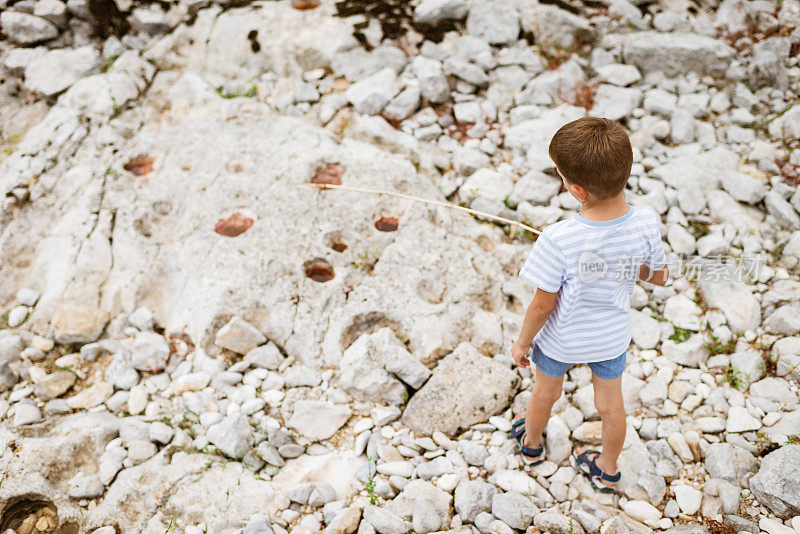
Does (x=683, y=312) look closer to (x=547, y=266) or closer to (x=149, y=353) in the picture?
(x=547, y=266)

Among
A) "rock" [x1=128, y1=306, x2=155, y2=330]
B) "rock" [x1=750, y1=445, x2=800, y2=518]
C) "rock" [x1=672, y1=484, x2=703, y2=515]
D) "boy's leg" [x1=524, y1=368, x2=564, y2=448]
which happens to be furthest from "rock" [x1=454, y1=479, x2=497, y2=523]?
"rock" [x1=128, y1=306, x2=155, y2=330]

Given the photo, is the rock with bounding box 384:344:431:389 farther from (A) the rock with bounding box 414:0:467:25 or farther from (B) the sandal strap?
(A) the rock with bounding box 414:0:467:25

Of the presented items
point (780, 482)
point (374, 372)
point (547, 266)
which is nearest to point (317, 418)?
point (374, 372)

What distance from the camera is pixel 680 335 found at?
12.7 feet

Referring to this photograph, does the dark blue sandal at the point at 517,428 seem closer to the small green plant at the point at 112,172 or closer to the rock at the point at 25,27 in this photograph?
the small green plant at the point at 112,172

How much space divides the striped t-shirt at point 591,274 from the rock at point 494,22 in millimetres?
4747

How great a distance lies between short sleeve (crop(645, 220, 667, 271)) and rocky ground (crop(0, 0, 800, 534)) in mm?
1321

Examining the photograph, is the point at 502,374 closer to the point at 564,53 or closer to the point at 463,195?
the point at 463,195

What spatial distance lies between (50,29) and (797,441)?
8.87 m

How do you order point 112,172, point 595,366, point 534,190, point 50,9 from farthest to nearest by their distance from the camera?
point 50,9 → point 112,172 → point 534,190 → point 595,366

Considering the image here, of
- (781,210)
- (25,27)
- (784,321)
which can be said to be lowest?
(784,321)

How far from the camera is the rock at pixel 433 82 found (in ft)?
19.2

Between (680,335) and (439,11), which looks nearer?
(680,335)

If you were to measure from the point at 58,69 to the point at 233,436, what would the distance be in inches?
219
